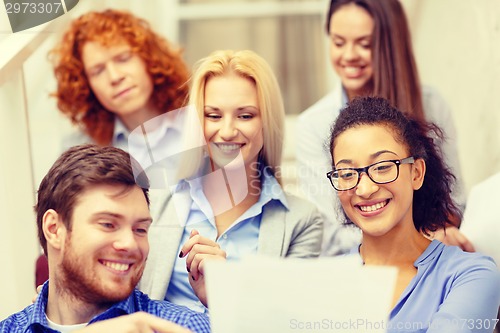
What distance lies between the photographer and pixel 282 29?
1919 mm

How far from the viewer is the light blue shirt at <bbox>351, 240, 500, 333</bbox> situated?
1.06m

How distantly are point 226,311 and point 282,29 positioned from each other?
1015mm

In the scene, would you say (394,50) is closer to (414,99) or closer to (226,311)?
(414,99)

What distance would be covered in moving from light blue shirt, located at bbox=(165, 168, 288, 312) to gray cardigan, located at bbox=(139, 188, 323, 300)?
11 millimetres

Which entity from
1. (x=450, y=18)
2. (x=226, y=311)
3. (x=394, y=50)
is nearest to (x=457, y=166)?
(x=394, y=50)

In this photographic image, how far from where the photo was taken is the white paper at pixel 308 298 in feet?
3.40

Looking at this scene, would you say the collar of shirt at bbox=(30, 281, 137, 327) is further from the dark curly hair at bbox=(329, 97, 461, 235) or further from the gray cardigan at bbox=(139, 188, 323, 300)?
the dark curly hair at bbox=(329, 97, 461, 235)

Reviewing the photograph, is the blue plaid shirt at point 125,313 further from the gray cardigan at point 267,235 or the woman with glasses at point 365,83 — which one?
the woman with glasses at point 365,83

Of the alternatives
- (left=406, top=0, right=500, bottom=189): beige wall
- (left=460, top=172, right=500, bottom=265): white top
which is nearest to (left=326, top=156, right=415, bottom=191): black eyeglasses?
(left=460, top=172, right=500, bottom=265): white top

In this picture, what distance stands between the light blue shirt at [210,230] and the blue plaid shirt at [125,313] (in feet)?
0.16

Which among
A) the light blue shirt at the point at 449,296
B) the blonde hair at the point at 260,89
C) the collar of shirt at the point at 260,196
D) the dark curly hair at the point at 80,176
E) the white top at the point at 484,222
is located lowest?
the light blue shirt at the point at 449,296

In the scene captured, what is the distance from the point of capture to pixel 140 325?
1.05 metres

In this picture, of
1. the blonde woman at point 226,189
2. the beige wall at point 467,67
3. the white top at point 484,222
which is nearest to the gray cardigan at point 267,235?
the blonde woman at point 226,189

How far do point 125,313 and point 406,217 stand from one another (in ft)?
1.37
